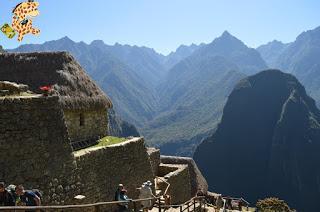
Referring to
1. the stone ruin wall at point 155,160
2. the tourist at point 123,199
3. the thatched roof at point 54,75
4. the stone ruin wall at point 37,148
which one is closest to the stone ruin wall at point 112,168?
the stone ruin wall at point 37,148

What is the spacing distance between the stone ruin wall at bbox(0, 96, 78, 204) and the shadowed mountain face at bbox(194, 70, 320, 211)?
350ft

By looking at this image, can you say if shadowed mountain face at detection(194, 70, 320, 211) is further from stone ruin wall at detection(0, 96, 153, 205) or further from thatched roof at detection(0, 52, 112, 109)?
stone ruin wall at detection(0, 96, 153, 205)

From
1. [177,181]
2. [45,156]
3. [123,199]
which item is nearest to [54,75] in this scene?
[45,156]

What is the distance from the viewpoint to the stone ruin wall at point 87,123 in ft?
61.5

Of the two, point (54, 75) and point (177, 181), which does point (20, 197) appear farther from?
point (177, 181)

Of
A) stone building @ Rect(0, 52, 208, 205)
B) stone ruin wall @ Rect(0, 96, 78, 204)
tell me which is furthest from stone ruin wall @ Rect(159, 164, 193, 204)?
stone ruin wall @ Rect(0, 96, 78, 204)

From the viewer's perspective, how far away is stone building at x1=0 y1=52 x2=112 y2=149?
745 inches

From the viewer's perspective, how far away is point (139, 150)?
20047 millimetres

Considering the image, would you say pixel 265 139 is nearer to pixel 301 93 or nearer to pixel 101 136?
pixel 301 93

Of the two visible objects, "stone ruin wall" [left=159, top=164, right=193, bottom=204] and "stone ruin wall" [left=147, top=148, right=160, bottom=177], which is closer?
"stone ruin wall" [left=159, top=164, right=193, bottom=204]

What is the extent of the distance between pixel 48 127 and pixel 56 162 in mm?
1167

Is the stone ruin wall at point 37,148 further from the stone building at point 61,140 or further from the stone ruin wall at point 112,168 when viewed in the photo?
the stone ruin wall at point 112,168

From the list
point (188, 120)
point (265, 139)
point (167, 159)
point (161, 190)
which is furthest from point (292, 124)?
point (161, 190)

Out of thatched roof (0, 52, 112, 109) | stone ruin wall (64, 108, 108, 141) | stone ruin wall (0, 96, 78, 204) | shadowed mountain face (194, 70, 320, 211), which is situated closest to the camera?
stone ruin wall (0, 96, 78, 204)
